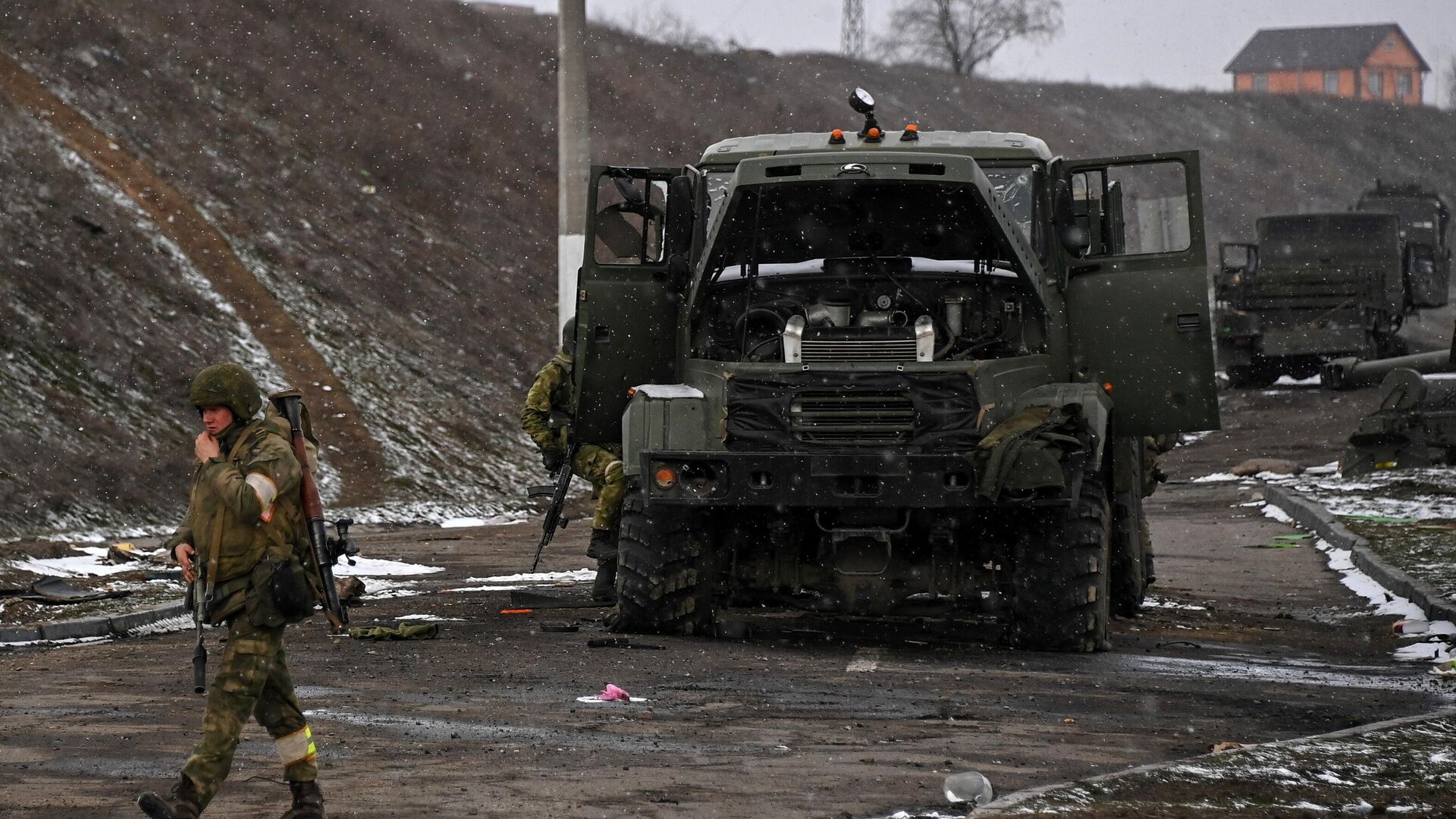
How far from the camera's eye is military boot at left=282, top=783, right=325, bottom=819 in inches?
243

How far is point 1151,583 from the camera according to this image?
1493 centimetres

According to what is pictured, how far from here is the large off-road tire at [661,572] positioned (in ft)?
36.3

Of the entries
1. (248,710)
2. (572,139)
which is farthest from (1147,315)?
(572,139)

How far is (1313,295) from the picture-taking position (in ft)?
130

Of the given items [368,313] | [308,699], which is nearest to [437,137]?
[368,313]

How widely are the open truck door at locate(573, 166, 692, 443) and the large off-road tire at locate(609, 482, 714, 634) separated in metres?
1.17

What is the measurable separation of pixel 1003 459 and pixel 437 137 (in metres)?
31.0

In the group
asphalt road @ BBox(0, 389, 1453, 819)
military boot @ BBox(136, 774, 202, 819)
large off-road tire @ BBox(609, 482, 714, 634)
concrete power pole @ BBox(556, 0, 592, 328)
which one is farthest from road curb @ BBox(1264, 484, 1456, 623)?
military boot @ BBox(136, 774, 202, 819)

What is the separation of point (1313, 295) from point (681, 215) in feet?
99.8

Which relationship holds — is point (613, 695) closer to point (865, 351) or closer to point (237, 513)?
point (237, 513)

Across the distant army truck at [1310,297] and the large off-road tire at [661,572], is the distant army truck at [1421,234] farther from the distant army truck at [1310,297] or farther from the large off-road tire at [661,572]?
the large off-road tire at [661,572]

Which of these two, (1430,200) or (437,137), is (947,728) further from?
(1430,200)

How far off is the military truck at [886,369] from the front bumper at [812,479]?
1 cm

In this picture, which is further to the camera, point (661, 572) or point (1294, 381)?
point (1294, 381)
